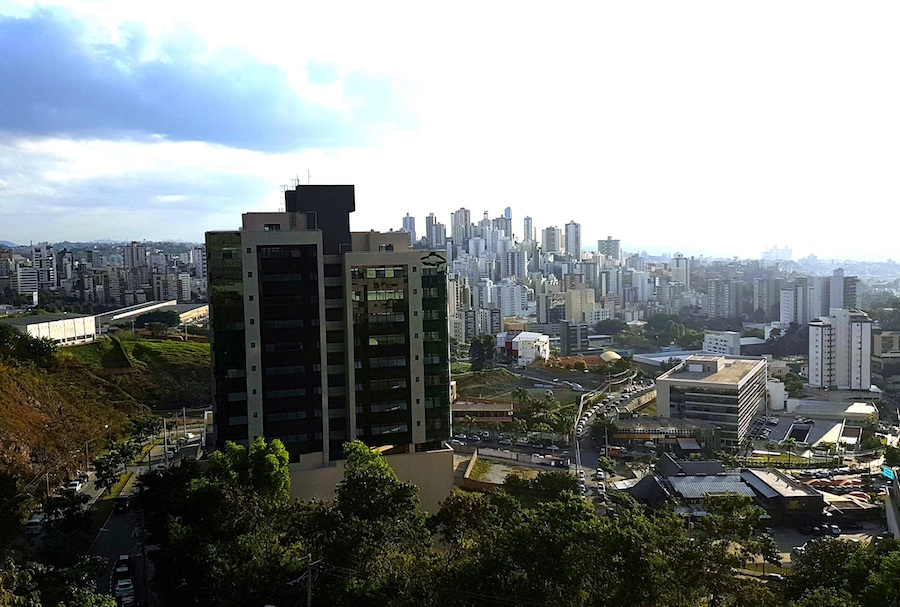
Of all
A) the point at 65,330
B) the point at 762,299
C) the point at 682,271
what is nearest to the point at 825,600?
the point at 65,330

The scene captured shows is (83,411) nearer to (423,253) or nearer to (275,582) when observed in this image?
(423,253)

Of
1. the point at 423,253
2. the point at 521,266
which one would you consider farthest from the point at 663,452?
the point at 521,266

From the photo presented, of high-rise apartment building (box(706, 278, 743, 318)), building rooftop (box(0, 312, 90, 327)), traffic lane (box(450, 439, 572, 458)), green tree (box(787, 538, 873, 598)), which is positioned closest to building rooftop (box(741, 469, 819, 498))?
traffic lane (box(450, 439, 572, 458))

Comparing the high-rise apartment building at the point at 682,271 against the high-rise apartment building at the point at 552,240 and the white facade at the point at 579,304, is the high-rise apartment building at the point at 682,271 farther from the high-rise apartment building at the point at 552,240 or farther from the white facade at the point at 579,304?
the white facade at the point at 579,304

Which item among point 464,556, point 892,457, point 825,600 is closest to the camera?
point 825,600

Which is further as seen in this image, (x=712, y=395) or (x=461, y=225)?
(x=461, y=225)

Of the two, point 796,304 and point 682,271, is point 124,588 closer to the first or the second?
point 796,304
